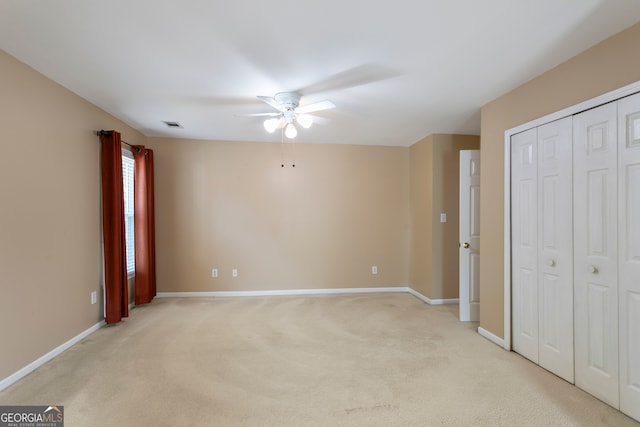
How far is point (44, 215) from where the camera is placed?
266 cm

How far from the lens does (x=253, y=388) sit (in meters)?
2.26

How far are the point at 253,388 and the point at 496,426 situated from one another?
1.64m

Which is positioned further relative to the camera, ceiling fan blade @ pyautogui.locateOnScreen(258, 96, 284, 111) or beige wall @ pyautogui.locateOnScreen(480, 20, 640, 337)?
ceiling fan blade @ pyautogui.locateOnScreen(258, 96, 284, 111)

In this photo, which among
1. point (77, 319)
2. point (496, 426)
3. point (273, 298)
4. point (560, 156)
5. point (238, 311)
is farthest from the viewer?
point (273, 298)

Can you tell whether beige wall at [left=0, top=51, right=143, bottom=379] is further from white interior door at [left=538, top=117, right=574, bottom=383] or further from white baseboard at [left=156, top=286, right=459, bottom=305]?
white interior door at [left=538, top=117, right=574, bottom=383]

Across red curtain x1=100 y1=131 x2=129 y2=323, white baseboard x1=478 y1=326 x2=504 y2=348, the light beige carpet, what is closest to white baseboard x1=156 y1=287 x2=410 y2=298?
the light beige carpet

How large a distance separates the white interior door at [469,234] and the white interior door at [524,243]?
76 centimetres

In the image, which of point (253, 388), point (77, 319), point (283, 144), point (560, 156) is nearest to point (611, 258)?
point (560, 156)

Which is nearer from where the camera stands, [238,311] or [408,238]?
[238,311]

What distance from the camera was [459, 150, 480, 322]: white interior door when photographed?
3.67 m

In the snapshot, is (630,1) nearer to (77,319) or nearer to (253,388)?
(253,388)

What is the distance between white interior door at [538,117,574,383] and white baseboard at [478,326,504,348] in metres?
0.40

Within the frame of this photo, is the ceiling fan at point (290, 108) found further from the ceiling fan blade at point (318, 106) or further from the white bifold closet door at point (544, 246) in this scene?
the white bifold closet door at point (544, 246)

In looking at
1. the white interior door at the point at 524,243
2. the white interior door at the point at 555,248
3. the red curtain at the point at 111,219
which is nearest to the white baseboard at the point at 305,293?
the red curtain at the point at 111,219
